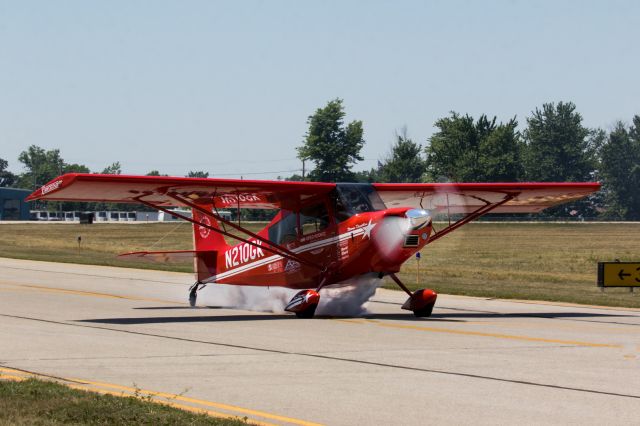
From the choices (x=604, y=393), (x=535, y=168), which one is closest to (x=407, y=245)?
(x=604, y=393)

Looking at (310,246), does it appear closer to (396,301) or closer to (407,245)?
(407,245)

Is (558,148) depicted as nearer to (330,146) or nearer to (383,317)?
(330,146)

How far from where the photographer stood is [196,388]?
10.3 m

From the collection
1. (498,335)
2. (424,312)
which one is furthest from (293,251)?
(498,335)

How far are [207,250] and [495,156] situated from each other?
110263 mm

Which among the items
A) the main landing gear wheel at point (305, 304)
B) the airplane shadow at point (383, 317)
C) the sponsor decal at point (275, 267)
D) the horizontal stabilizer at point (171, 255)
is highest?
the horizontal stabilizer at point (171, 255)

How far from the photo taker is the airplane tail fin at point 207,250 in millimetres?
24359

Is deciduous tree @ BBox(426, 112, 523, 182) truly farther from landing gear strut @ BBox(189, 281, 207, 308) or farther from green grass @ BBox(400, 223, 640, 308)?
landing gear strut @ BBox(189, 281, 207, 308)

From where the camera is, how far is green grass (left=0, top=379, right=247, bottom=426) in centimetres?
840

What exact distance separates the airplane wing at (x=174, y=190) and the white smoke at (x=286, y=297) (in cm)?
212

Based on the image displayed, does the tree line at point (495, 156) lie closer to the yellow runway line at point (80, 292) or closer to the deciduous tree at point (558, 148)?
the deciduous tree at point (558, 148)

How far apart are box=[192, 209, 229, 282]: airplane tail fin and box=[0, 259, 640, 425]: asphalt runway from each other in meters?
2.03

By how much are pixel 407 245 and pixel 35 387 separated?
9.67m

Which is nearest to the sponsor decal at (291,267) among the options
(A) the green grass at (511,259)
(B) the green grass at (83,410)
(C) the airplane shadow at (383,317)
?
(C) the airplane shadow at (383,317)
